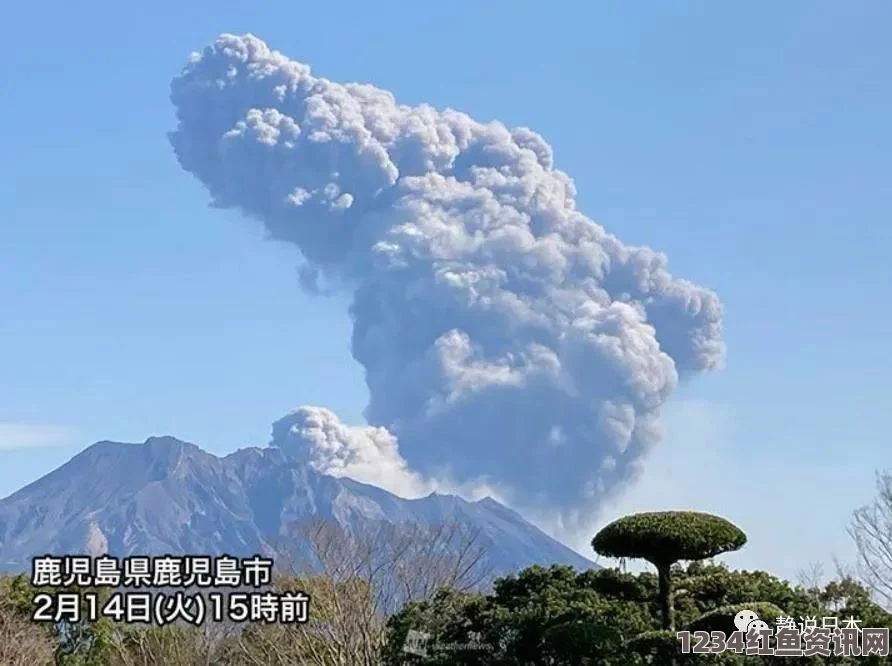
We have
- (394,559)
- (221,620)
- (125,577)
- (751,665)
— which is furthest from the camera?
(221,620)

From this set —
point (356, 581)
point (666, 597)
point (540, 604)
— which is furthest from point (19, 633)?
point (666, 597)

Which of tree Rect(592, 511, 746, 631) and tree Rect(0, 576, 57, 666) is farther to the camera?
tree Rect(0, 576, 57, 666)

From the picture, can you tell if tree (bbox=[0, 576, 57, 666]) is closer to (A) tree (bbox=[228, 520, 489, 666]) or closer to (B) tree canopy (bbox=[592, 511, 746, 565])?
(A) tree (bbox=[228, 520, 489, 666])

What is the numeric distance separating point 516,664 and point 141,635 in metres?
16.4

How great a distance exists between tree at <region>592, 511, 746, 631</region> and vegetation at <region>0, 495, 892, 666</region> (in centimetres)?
1

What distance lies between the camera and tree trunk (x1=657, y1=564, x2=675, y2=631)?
1404 cm

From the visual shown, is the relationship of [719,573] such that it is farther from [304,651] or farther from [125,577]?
[304,651]

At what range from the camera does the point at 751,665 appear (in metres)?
13.1

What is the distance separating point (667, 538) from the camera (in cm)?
1352

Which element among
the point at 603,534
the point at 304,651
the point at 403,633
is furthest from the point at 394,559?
the point at 603,534

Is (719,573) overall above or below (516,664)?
above

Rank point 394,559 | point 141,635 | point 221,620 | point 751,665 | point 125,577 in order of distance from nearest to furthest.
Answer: point 751,665 < point 125,577 < point 394,559 < point 221,620 < point 141,635

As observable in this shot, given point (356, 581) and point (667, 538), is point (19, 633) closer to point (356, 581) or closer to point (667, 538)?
point (356, 581)

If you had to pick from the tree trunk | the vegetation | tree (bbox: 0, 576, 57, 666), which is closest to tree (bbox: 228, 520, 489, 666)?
the vegetation
